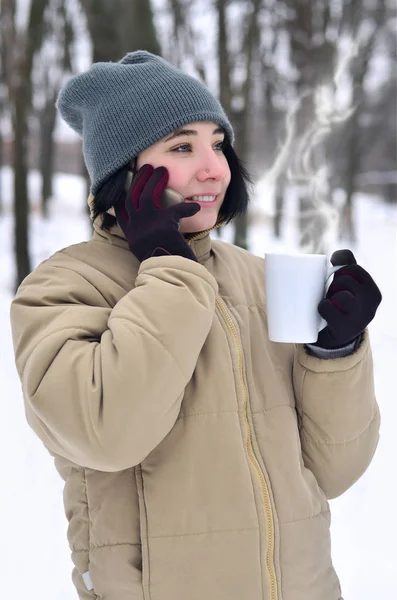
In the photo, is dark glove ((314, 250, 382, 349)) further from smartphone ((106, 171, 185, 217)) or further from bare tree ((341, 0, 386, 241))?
bare tree ((341, 0, 386, 241))

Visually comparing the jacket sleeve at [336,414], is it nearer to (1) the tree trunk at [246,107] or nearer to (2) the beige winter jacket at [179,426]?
(2) the beige winter jacket at [179,426]

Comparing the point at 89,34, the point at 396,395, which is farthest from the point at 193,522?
the point at 89,34

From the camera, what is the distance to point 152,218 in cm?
125

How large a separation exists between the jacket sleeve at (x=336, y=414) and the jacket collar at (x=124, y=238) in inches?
12.6

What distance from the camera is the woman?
112 centimetres

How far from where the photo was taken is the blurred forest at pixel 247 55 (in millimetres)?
6457

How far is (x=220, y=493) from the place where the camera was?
122 centimetres

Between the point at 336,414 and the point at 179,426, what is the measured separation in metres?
0.36

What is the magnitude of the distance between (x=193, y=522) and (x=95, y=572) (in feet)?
0.76

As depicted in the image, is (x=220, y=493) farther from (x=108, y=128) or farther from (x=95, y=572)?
(x=108, y=128)

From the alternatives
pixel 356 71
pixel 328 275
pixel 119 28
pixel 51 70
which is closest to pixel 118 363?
pixel 328 275

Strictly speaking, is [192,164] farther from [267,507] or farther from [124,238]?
[267,507]

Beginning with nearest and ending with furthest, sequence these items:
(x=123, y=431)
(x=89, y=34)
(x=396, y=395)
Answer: (x=123, y=431) < (x=396, y=395) < (x=89, y=34)

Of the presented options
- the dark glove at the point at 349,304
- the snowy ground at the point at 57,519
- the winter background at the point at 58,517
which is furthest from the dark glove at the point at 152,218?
the snowy ground at the point at 57,519
